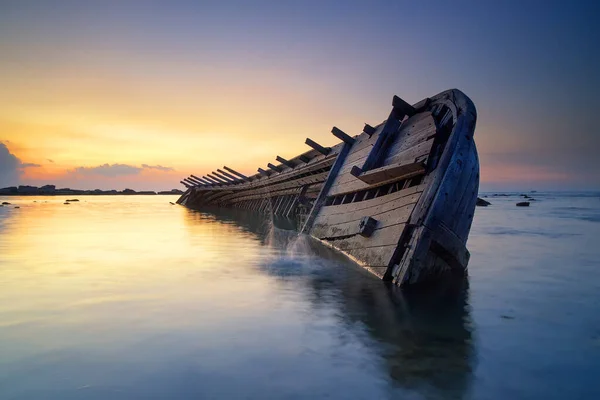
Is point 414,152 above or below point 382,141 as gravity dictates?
below

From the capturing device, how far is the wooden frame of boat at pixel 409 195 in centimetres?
620

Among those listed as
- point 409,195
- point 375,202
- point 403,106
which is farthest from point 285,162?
point 409,195

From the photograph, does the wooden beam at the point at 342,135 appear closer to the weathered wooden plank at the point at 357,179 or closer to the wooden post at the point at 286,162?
the weathered wooden plank at the point at 357,179

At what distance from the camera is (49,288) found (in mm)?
6293

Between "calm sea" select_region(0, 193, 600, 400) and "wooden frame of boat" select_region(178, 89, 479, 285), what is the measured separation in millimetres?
481

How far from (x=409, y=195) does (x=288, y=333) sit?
345cm

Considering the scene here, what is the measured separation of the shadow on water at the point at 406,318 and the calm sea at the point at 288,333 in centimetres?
2

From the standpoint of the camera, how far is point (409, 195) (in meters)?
6.73

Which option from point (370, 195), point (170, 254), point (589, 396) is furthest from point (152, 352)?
point (170, 254)

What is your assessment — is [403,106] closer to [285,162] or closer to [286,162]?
[286,162]

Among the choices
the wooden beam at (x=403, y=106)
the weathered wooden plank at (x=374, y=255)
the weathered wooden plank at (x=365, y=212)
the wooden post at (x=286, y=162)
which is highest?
the wooden beam at (x=403, y=106)

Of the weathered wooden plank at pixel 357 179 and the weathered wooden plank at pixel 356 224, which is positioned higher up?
the weathered wooden plank at pixel 357 179

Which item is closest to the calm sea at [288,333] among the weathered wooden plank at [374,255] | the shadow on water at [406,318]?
the shadow on water at [406,318]

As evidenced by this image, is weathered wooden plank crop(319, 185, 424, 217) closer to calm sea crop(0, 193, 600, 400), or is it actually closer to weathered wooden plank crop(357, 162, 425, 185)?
weathered wooden plank crop(357, 162, 425, 185)
